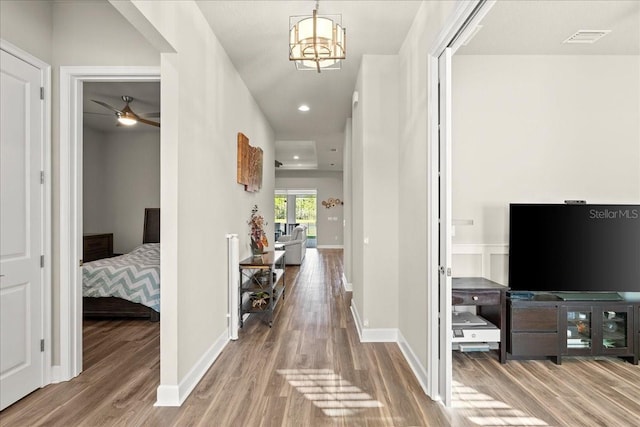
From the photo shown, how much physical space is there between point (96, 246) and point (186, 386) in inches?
183

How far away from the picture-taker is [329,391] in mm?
2521

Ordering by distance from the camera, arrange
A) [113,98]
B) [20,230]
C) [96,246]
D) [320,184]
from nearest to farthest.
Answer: [20,230]
[113,98]
[96,246]
[320,184]

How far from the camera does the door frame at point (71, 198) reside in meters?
2.74

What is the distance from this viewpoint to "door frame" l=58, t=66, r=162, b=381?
8.98ft

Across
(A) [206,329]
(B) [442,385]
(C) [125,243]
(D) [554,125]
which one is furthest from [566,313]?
(C) [125,243]

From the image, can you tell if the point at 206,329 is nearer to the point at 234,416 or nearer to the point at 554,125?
the point at 234,416

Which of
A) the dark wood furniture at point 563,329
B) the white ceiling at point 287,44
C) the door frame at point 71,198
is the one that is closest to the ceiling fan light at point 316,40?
the white ceiling at point 287,44

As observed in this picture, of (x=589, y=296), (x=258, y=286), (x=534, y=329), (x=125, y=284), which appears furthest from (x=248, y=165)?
(x=589, y=296)

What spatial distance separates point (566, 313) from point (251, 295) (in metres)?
3.24

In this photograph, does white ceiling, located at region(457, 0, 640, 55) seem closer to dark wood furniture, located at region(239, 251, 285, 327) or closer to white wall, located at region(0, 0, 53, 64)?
dark wood furniture, located at region(239, 251, 285, 327)

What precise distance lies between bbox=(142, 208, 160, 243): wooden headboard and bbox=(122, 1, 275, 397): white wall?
333 cm

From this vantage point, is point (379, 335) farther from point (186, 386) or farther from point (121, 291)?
point (121, 291)

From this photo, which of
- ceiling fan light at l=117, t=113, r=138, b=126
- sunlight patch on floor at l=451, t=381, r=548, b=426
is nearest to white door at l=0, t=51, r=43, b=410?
ceiling fan light at l=117, t=113, r=138, b=126

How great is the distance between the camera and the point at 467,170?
3418 mm
